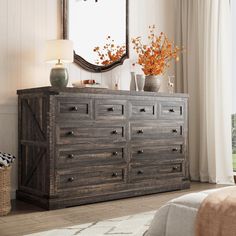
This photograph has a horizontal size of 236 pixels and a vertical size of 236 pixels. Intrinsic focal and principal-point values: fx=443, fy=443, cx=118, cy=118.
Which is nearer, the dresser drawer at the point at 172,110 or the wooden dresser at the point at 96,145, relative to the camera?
the wooden dresser at the point at 96,145

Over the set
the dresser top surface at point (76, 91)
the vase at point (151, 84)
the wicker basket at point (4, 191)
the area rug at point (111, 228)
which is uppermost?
the vase at point (151, 84)

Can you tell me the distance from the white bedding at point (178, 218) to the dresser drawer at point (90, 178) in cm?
165

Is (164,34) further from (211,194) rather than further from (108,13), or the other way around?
(211,194)

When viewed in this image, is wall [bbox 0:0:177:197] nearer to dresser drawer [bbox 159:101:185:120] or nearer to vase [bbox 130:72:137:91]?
vase [bbox 130:72:137:91]

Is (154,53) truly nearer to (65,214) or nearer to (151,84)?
(151,84)

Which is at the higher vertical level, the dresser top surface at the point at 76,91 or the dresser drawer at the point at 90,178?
the dresser top surface at the point at 76,91

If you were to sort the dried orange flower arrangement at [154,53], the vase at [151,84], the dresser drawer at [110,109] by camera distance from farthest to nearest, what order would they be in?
the dried orange flower arrangement at [154,53]
the vase at [151,84]
the dresser drawer at [110,109]

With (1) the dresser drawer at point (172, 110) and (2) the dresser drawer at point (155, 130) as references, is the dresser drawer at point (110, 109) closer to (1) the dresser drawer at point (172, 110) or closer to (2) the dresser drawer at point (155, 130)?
(2) the dresser drawer at point (155, 130)

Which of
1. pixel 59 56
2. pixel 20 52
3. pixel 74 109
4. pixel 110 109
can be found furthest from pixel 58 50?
pixel 110 109

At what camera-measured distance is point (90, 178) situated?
3939mm

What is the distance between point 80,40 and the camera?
4.53 meters

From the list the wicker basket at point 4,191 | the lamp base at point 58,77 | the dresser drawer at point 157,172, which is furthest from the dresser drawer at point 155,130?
the wicker basket at point 4,191

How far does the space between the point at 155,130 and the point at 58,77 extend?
1.13 meters

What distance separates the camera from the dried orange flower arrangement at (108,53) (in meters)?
4.70
